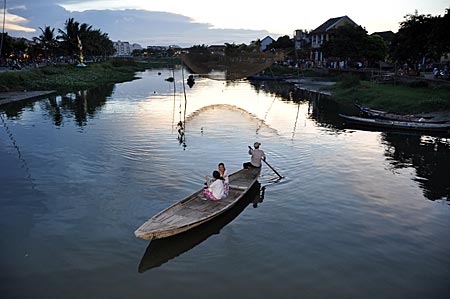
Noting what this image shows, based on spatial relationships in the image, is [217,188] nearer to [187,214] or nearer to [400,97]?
Answer: [187,214]

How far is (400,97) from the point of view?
97.7 ft

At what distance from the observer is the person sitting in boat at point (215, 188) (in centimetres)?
1016

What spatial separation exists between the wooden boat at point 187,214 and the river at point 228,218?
50 centimetres

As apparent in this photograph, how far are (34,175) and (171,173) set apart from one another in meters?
4.72

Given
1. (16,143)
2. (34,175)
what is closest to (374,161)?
(34,175)

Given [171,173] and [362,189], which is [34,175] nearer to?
[171,173]

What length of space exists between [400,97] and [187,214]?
25514 mm

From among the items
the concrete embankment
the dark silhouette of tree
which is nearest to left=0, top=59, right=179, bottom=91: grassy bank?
the concrete embankment

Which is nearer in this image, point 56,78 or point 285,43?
point 56,78

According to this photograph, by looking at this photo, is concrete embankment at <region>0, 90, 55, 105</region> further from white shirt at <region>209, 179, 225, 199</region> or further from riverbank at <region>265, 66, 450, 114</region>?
riverbank at <region>265, 66, 450, 114</region>

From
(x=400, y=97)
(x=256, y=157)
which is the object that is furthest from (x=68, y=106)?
(x=400, y=97)

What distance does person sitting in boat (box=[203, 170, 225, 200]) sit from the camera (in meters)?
10.2

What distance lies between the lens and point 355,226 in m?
10.1

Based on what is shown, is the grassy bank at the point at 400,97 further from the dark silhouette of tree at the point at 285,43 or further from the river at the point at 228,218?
the dark silhouette of tree at the point at 285,43
